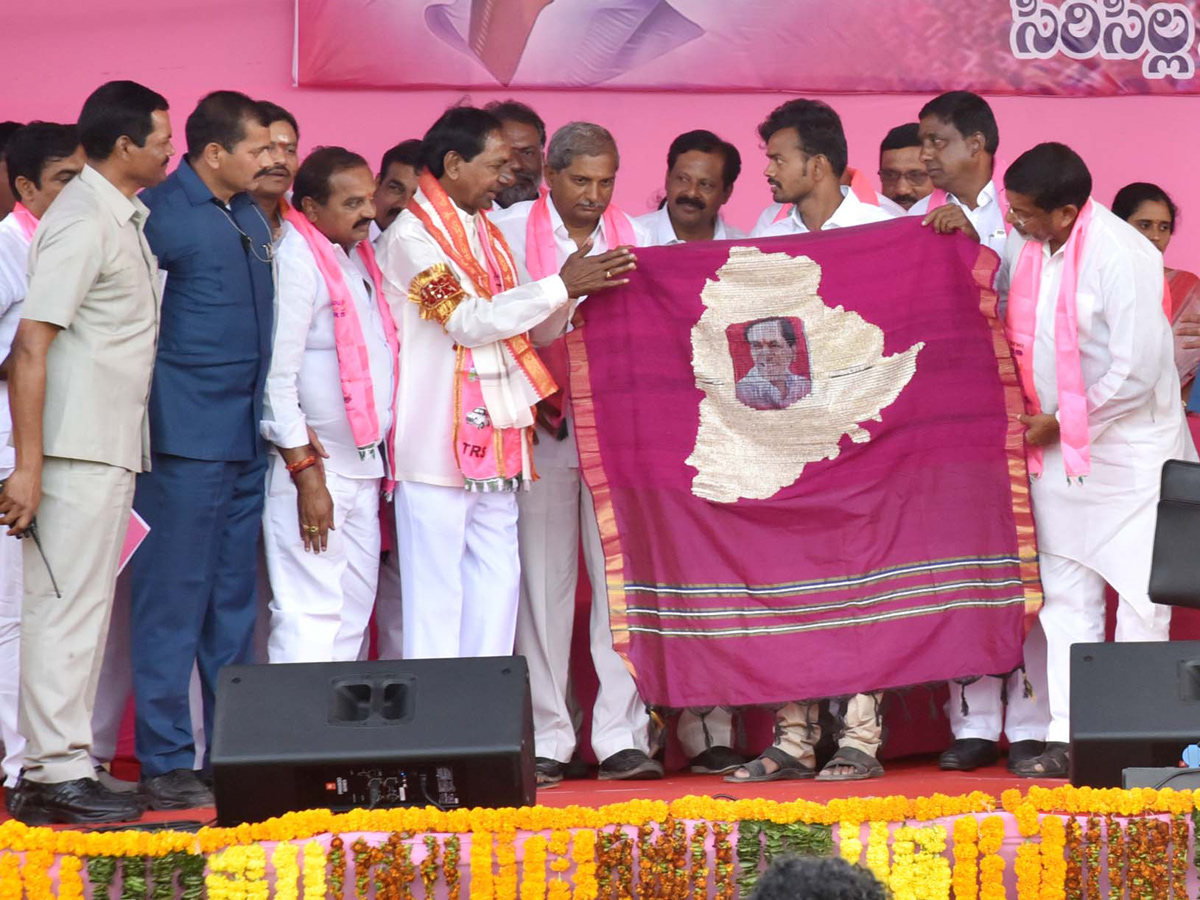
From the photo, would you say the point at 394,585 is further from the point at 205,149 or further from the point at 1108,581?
the point at 1108,581

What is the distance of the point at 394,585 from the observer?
5125mm

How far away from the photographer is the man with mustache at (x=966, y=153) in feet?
15.9

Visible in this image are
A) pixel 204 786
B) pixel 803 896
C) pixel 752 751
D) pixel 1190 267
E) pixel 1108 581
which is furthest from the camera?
pixel 1190 267

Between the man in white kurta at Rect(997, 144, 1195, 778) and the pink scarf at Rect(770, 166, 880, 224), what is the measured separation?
0.58 m

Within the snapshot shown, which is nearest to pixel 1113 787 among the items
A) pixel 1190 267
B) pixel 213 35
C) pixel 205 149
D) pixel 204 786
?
pixel 204 786

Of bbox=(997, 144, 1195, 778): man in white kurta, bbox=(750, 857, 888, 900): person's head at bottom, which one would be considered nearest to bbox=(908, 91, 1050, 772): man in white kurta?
bbox=(997, 144, 1195, 778): man in white kurta

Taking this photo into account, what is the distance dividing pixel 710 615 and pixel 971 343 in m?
1.00

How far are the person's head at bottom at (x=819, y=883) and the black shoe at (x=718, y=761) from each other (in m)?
2.81

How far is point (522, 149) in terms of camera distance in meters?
5.46

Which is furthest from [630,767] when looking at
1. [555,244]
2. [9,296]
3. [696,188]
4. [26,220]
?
[26,220]

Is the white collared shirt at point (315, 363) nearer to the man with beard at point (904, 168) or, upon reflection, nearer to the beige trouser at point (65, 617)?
the beige trouser at point (65, 617)

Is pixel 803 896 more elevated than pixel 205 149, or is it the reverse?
pixel 205 149

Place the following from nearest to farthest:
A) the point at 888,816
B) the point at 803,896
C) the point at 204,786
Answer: the point at 803,896 < the point at 888,816 < the point at 204,786

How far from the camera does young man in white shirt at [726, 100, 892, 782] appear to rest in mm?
4555
